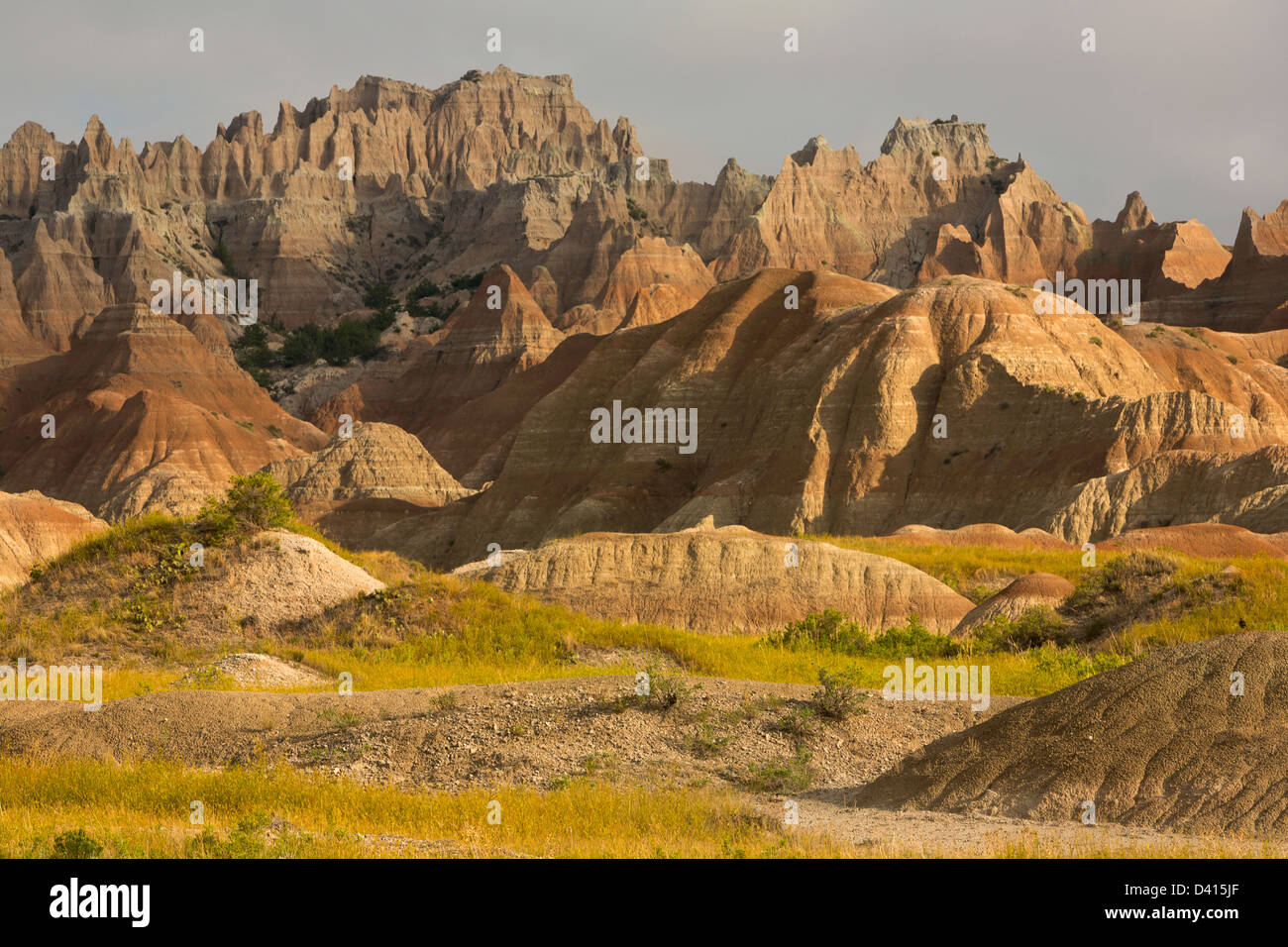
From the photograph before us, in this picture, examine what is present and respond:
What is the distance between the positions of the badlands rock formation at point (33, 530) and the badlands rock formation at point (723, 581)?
2113cm

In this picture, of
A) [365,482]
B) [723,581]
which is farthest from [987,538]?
[365,482]

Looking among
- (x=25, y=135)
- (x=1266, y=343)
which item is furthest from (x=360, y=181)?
(x=1266, y=343)

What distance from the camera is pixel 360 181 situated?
195 m

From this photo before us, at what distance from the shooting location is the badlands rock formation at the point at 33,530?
53.2m

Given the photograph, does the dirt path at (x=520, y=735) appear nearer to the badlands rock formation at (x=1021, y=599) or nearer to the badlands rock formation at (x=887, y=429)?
the badlands rock formation at (x=1021, y=599)

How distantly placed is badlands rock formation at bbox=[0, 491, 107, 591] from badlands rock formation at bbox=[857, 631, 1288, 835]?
4404 cm

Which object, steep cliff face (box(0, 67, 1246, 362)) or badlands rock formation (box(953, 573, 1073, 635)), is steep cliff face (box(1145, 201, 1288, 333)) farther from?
badlands rock formation (box(953, 573, 1073, 635))

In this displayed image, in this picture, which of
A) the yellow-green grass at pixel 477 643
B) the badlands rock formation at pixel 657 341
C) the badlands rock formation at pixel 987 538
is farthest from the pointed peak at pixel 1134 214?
the yellow-green grass at pixel 477 643

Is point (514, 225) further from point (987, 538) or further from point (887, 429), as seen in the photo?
point (987, 538)

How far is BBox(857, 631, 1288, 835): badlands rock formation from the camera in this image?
13008mm

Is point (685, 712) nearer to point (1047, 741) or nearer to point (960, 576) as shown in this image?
point (1047, 741)

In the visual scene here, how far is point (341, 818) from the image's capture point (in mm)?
14016

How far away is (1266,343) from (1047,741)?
90.4 metres

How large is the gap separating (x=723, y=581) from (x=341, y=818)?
26291 mm
